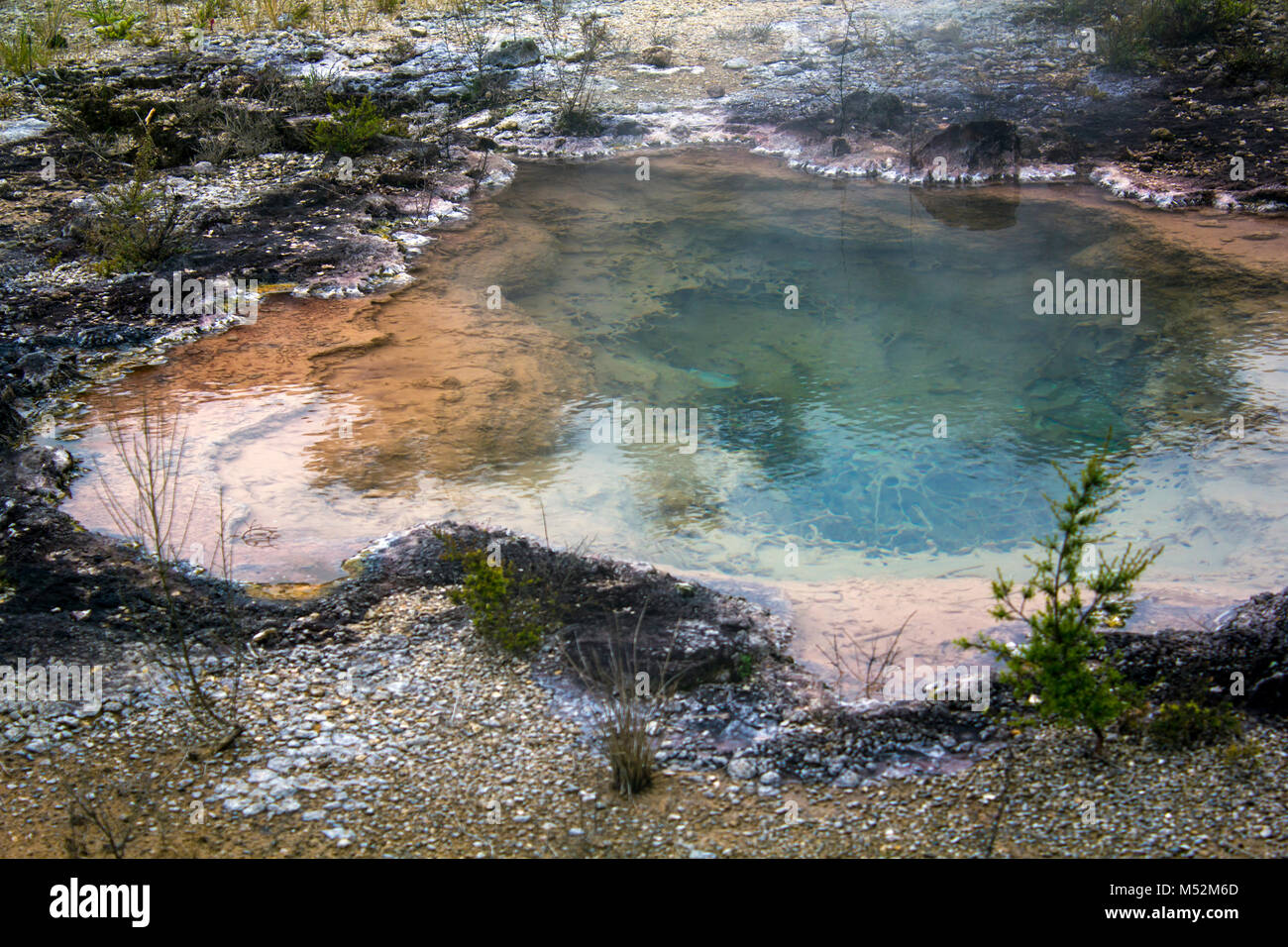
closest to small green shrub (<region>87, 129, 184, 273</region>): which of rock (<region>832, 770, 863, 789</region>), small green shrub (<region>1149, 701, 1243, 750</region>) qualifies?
rock (<region>832, 770, 863, 789</region>)

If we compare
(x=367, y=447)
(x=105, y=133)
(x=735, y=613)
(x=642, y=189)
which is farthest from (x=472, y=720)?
(x=105, y=133)

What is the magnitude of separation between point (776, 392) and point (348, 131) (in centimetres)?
646

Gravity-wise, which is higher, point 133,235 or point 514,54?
point 514,54

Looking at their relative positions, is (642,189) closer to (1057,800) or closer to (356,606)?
(356,606)

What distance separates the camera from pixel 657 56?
43.5 ft

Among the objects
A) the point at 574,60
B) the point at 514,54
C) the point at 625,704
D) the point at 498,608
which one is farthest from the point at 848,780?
the point at 514,54

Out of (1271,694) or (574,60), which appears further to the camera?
(574,60)

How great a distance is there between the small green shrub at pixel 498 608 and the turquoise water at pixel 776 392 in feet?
2.49

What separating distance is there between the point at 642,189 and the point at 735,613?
Result: 7021 mm

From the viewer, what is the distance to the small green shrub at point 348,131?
10117mm

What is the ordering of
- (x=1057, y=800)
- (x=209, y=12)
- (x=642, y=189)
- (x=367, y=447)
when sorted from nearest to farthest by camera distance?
(x=1057, y=800)
(x=367, y=447)
(x=642, y=189)
(x=209, y=12)

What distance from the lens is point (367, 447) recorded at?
5.76 metres

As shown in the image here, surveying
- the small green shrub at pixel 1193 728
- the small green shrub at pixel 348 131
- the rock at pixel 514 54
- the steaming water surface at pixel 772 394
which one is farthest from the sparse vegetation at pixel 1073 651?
the rock at pixel 514 54

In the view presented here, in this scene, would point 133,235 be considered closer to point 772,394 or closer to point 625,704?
point 772,394
